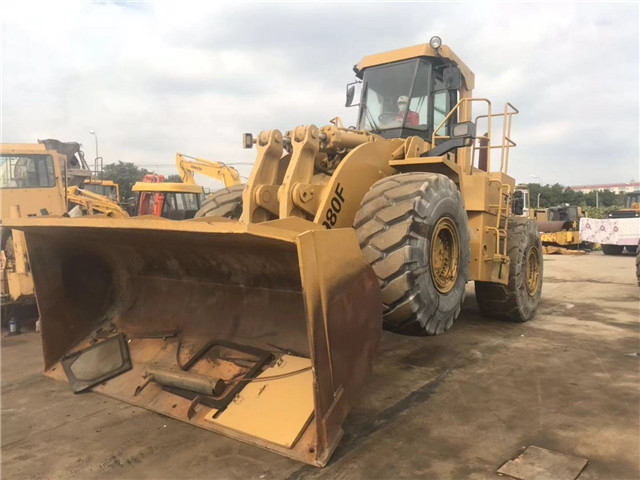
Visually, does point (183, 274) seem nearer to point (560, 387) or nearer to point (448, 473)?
point (448, 473)

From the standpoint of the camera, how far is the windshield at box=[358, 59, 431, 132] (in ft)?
18.5

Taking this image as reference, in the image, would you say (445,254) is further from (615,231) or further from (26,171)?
(615,231)

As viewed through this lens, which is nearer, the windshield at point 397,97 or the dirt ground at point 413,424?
the dirt ground at point 413,424

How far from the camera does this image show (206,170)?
15703 mm

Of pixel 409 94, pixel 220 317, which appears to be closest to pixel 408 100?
pixel 409 94

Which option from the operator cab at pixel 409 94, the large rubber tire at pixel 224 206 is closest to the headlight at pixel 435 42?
the operator cab at pixel 409 94

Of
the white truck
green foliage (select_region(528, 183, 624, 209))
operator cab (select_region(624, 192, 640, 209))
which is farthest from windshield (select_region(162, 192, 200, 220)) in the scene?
green foliage (select_region(528, 183, 624, 209))

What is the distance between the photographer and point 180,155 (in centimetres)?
1540

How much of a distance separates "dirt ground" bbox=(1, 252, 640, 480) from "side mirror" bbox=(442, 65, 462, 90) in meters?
2.88

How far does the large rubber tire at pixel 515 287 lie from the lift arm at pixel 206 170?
10603 mm

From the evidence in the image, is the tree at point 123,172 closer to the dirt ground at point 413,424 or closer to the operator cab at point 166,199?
the operator cab at point 166,199

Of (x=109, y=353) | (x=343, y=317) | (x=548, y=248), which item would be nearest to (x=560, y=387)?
(x=343, y=317)

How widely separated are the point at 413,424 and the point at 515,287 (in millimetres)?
3520

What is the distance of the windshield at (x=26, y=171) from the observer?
877 cm
